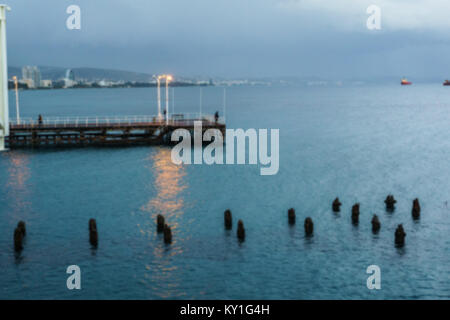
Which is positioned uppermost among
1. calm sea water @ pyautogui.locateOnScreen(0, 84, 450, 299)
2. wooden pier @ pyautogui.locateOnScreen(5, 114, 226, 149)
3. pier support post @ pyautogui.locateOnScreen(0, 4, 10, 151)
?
pier support post @ pyautogui.locateOnScreen(0, 4, 10, 151)

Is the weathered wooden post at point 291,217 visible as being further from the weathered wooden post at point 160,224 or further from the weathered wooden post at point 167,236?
the weathered wooden post at point 167,236

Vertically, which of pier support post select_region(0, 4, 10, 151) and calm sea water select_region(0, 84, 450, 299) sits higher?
pier support post select_region(0, 4, 10, 151)

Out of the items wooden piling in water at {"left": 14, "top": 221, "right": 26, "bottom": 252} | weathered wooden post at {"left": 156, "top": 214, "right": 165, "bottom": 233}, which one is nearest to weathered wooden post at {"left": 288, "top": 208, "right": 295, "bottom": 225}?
weathered wooden post at {"left": 156, "top": 214, "right": 165, "bottom": 233}

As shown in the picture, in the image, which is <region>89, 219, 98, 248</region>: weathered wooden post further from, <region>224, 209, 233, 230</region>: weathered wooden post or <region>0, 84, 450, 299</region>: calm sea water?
<region>224, 209, 233, 230</region>: weathered wooden post

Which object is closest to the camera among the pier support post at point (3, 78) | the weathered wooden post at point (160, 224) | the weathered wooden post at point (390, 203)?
the pier support post at point (3, 78)

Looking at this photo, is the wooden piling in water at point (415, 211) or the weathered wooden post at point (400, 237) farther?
the wooden piling in water at point (415, 211)

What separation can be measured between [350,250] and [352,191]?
17068 millimetres

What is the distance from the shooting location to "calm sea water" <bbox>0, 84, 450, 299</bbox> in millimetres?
27438

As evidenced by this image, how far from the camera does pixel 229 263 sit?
30.0 metres

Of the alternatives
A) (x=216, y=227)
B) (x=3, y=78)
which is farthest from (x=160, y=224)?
(x=3, y=78)

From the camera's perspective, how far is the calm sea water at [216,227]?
27438 mm

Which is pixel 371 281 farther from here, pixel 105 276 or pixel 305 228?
pixel 105 276

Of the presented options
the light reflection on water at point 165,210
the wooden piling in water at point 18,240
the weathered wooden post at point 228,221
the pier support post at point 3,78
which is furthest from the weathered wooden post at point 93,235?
the pier support post at point 3,78

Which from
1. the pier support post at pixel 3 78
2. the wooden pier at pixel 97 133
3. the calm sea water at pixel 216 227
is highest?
the pier support post at pixel 3 78
